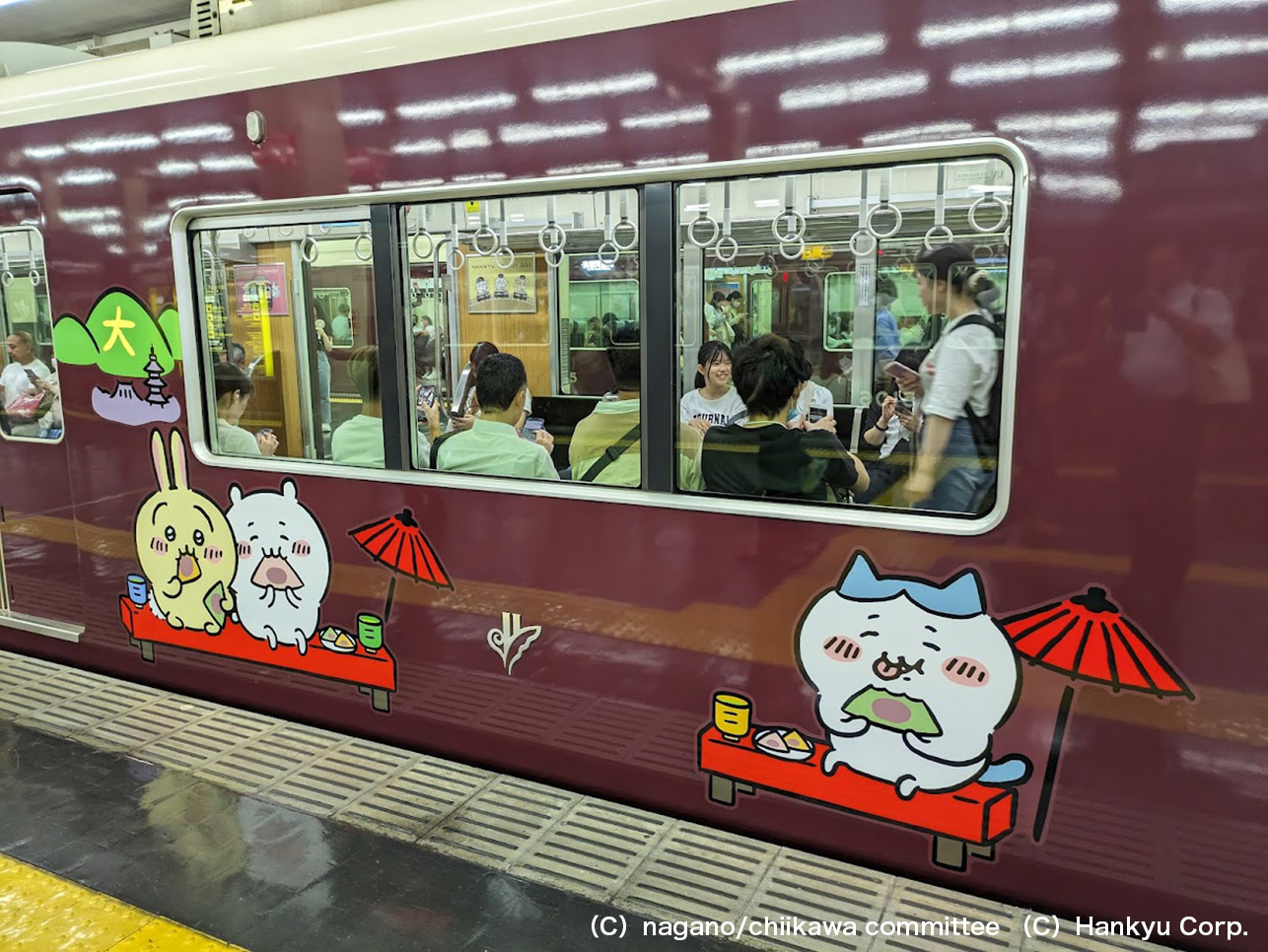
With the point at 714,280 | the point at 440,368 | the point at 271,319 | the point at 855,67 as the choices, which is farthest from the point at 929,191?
the point at 271,319

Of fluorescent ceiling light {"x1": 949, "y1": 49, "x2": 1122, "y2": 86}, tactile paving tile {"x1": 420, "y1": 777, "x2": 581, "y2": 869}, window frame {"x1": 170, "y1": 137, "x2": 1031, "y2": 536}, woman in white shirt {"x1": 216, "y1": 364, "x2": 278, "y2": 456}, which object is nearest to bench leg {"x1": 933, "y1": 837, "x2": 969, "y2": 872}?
window frame {"x1": 170, "y1": 137, "x2": 1031, "y2": 536}

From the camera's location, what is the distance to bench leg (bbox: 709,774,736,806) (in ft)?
8.91

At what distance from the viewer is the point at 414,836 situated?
2.88 metres

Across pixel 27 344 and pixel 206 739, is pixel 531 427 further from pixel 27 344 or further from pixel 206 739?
pixel 27 344

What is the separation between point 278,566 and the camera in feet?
11.4

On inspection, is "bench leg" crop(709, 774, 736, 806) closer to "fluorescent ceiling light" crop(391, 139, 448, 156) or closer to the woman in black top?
the woman in black top

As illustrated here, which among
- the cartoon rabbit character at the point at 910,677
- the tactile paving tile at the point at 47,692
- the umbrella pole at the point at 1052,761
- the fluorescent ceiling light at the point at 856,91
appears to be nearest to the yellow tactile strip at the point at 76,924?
the tactile paving tile at the point at 47,692

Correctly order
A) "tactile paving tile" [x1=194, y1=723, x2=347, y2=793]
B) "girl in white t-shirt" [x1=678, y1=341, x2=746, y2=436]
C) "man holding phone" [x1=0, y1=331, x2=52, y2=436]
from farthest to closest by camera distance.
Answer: "man holding phone" [x1=0, y1=331, x2=52, y2=436] < "tactile paving tile" [x1=194, y1=723, x2=347, y2=793] < "girl in white t-shirt" [x1=678, y1=341, x2=746, y2=436]

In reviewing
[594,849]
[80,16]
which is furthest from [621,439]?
[80,16]

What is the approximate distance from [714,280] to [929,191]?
59 centimetres

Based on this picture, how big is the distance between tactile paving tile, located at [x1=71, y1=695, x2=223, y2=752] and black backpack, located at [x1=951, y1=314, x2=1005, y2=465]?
3052 millimetres

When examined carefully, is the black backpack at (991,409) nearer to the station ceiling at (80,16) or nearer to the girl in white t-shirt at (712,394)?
the girl in white t-shirt at (712,394)

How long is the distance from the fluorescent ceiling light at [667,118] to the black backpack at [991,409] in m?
0.87

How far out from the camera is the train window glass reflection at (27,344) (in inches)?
154
